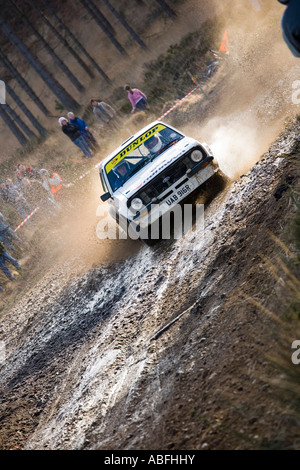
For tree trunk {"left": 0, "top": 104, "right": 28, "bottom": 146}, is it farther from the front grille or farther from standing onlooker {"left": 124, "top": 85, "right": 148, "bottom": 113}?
the front grille

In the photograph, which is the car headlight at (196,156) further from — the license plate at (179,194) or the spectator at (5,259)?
the spectator at (5,259)

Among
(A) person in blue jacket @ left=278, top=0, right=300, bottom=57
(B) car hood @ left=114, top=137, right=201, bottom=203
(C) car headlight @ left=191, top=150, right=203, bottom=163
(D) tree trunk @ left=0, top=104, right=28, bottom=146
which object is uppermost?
(D) tree trunk @ left=0, top=104, right=28, bottom=146

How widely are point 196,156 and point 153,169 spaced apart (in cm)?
79

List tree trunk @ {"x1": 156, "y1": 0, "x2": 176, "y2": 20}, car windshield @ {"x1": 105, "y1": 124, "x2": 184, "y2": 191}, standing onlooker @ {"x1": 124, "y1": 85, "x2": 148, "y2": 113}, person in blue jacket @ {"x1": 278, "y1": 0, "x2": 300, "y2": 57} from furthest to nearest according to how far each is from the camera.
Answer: tree trunk @ {"x1": 156, "y1": 0, "x2": 176, "y2": 20}
standing onlooker @ {"x1": 124, "y1": 85, "x2": 148, "y2": 113}
car windshield @ {"x1": 105, "y1": 124, "x2": 184, "y2": 191}
person in blue jacket @ {"x1": 278, "y1": 0, "x2": 300, "y2": 57}

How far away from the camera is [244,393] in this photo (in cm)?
355

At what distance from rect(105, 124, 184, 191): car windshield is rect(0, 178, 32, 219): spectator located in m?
7.71

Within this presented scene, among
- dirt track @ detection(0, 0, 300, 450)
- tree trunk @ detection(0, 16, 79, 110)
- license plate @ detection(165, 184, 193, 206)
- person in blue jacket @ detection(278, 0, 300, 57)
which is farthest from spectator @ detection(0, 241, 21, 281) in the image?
tree trunk @ detection(0, 16, 79, 110)

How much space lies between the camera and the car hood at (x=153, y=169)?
26.0 ft

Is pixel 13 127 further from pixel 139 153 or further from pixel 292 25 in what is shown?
pixel 292 25

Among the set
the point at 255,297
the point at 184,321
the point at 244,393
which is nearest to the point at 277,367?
the point at 244,393

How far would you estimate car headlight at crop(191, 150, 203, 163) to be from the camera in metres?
8.05

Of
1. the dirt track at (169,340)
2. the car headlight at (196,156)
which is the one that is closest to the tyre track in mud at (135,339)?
the dirt track at (169,340)

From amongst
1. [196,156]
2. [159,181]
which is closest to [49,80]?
[196,156]

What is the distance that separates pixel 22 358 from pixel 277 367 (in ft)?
20.9
